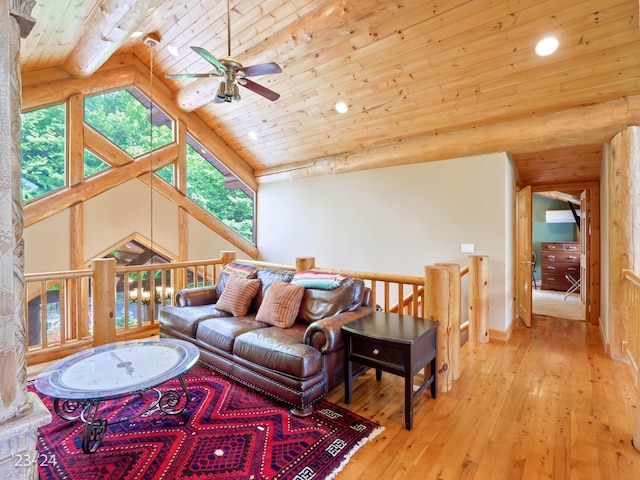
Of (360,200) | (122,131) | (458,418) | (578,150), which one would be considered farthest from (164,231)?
(578,150)

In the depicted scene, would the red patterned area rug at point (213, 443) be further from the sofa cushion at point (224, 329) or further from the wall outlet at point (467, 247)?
the wall outlet at point (467, 247)

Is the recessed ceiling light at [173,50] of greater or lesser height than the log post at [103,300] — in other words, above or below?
above

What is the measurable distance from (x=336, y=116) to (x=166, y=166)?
3.12 meters

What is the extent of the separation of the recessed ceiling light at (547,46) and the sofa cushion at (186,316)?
3938mm

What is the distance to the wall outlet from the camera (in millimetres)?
4168

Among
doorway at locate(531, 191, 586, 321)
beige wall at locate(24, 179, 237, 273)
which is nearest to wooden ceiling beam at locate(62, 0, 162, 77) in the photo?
beige wall at locate(24, 179, 237, 273)

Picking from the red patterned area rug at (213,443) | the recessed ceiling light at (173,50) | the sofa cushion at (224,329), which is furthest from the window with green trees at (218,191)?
the red patterned area rug at (213,443)

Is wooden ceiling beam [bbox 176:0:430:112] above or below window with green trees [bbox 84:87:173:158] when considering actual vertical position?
above

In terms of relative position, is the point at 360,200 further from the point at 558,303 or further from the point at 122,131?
the point at 558,303

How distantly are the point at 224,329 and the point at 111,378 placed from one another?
101 cm

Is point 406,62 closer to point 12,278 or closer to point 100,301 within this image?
point 12,278

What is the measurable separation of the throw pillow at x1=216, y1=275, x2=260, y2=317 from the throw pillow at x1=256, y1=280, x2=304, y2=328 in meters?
0.33

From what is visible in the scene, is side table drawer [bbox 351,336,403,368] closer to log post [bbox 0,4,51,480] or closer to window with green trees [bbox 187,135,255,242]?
log post [bbox 0,4,51,480]

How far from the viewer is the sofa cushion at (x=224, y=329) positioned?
281cm
